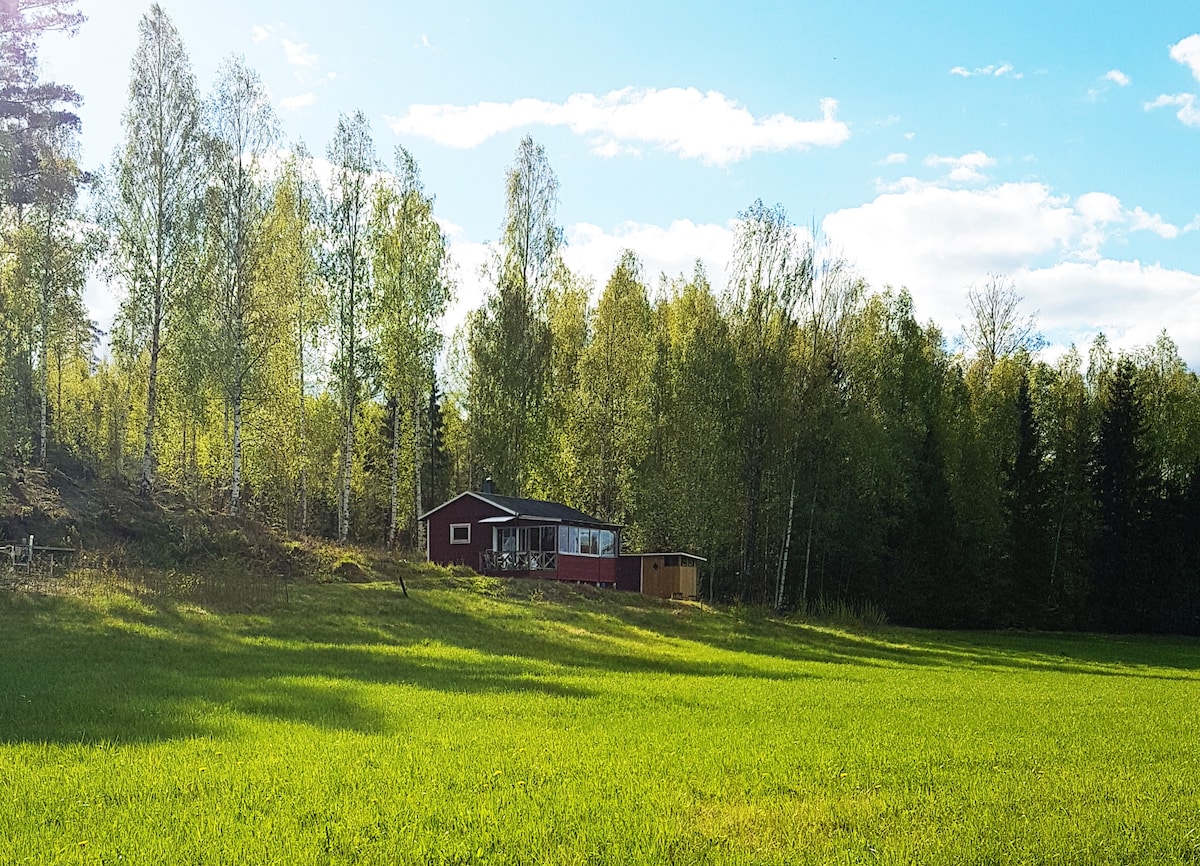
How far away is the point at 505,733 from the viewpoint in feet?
38.2

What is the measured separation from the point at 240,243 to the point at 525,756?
101ft

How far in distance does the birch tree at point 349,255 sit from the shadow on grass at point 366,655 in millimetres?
12176

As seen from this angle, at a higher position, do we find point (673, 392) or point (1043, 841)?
point (673, 392)

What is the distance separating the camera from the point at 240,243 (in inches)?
1421

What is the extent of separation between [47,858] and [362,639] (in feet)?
53.4

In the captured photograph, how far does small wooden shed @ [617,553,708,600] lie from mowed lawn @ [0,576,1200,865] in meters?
21.6

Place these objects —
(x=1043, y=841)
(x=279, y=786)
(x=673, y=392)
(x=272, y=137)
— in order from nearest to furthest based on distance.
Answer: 1. (x=1043, y=841)
2. (x=279, y=786)
3. (x=272, y=137)
4. (x=673, y=392)

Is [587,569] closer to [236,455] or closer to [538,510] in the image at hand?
[538,510]

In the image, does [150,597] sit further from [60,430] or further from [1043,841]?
[60,430]

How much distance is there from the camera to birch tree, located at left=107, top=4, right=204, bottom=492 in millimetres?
33250

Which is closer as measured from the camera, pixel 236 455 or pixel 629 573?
pixel 236 455

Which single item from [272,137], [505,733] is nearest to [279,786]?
[505,733]

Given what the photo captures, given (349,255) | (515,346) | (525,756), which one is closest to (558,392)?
(515,346)

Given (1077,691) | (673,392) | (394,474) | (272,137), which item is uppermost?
(272,137)
